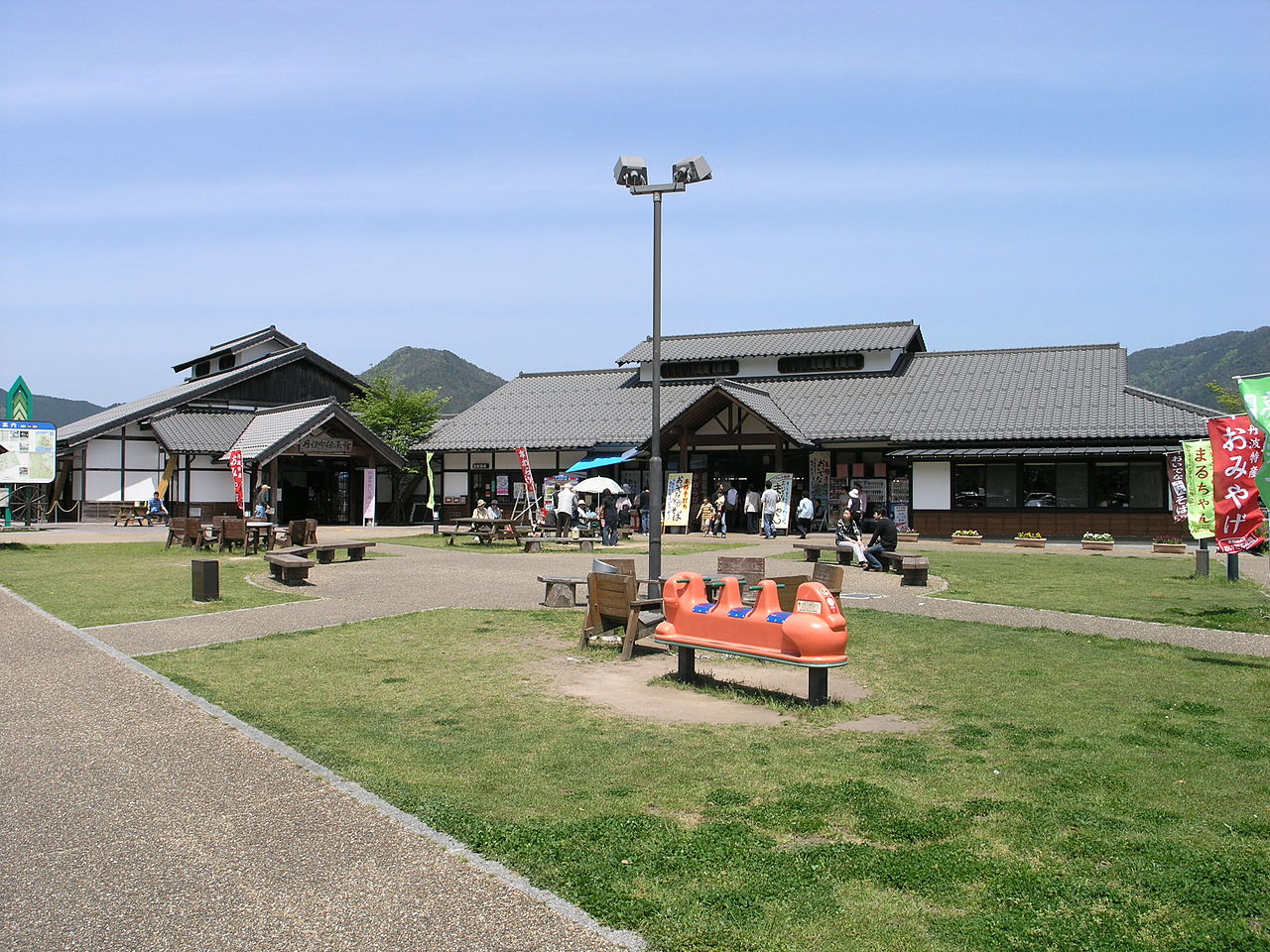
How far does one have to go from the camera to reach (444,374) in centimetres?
15325

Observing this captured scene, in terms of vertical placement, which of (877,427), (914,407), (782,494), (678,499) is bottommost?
(678,499)

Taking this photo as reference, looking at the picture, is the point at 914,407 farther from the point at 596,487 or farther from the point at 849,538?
the point at 849,538

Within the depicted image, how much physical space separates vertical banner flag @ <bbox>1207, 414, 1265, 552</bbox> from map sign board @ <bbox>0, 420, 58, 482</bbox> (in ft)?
83.4

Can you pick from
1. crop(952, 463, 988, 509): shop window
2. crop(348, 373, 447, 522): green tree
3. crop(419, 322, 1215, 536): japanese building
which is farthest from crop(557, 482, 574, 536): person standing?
crop(348, 373, 447, 522): green tree

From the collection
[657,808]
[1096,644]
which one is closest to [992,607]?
[1096,644]

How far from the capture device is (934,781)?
→ 5449 mm

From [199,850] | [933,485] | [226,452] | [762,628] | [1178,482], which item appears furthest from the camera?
[226,452]

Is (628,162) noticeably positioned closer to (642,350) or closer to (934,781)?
(934,781)

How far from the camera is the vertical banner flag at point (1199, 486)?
1600 cm

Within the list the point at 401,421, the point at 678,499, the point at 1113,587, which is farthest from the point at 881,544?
the point at 401,421

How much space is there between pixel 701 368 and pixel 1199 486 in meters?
22.0

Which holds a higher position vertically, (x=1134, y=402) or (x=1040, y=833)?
(x=1134, y=402)

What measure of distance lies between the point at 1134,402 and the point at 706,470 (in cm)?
1254

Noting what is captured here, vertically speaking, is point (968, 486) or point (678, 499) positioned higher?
point (968, 486)
